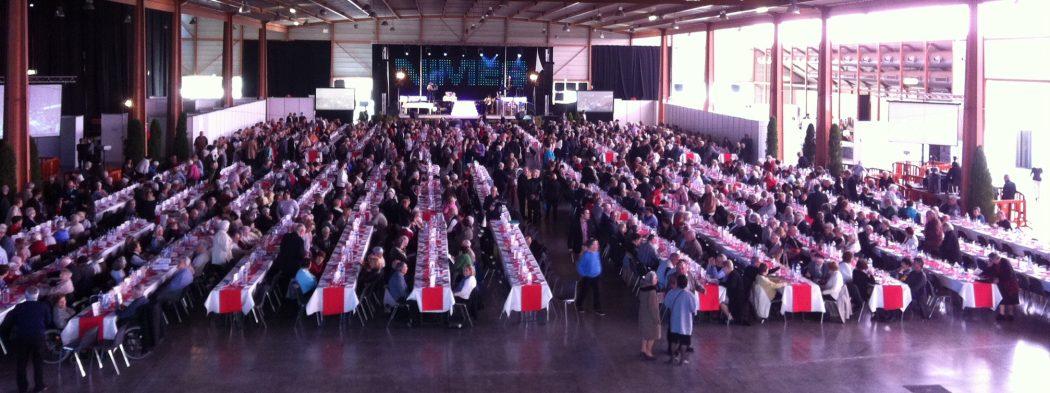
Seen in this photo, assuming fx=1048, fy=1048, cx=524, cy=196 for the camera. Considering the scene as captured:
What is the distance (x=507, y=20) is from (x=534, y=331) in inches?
1341

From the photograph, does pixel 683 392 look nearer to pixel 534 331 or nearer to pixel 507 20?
pixel 534 331

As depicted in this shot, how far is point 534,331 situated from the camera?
1193cm

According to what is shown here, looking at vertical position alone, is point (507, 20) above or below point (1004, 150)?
above

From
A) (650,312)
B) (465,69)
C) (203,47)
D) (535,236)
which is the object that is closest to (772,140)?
(535,236)

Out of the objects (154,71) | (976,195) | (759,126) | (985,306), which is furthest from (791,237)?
(154,71)

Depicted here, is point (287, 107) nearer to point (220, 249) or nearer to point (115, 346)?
point (220, 249)

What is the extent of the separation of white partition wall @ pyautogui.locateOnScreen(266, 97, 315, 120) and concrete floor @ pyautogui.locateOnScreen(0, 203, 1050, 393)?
27309 millimetres

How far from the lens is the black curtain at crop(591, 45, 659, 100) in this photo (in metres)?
45.5

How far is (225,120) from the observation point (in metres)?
31.7

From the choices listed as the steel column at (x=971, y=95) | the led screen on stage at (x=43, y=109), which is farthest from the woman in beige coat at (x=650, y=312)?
the led screen on stage at (x=43, y=109)

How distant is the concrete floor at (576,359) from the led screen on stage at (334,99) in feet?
90.0

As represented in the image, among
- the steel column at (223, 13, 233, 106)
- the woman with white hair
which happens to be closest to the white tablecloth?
the woman with white hair

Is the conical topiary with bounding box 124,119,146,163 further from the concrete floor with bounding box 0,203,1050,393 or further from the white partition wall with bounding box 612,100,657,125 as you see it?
the white partition wall with bounding box 612,100,657,125

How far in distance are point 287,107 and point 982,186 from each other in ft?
84.6
